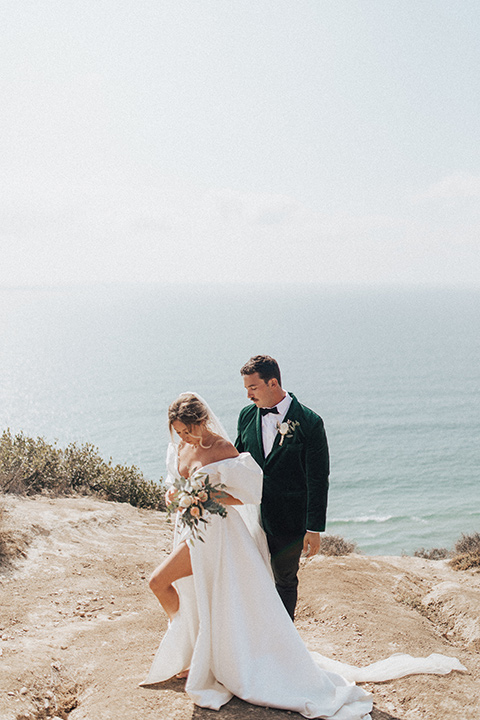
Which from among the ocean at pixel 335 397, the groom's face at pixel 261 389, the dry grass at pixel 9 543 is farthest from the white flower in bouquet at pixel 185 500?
the ocean at pixel 335 397

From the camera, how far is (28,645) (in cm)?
541

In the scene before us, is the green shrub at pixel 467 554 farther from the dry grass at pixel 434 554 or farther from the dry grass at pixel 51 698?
the dry grass at pixel 51 698

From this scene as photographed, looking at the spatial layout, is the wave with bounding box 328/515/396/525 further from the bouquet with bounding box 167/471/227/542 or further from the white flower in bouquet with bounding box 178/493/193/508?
the white flower in bouquet with bounding box 178/493/193/508

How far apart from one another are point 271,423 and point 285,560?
3.66ft

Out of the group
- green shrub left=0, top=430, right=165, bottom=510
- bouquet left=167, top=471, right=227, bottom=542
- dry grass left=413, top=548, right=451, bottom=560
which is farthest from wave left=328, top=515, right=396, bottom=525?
bouquet left=167, top=471, right=227, bottom=542

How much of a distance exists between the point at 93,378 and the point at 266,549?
92.2 metres

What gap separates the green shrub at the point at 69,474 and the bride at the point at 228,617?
7872mm

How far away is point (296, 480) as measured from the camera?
15.5 feet

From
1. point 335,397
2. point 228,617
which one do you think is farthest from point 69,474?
point 335,397

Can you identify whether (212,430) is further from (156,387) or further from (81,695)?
(156,387)

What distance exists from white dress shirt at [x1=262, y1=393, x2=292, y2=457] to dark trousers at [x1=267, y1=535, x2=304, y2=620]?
2.32ft

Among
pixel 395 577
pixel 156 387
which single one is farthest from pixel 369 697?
pixel 156 387

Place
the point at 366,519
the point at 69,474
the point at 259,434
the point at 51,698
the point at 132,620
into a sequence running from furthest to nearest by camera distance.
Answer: the point at 366,519 → the point at 69,474 → the point at 132,620 → the point at 259,434 → the point at 51,698

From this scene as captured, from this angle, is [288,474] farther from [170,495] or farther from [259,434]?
[170,495]
